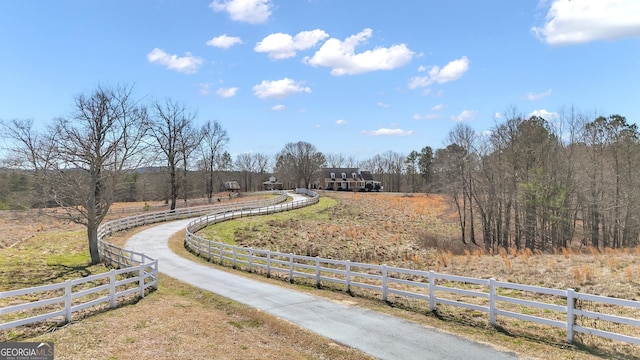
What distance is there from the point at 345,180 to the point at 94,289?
95542mm

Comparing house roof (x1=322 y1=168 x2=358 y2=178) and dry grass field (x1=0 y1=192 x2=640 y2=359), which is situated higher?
house roof (x1=322 y1=168 x2=358 y2=178)

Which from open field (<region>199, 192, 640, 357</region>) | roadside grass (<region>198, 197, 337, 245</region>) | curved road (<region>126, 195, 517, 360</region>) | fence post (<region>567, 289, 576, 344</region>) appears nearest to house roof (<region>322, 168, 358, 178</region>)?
open field (<region>199, 192, 640, 357</region>)

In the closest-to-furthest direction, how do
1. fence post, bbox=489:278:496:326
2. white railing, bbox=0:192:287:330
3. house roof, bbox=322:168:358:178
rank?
fence post, bbox=489:278:496:326 < white railing, bbox=0:192:287:330 < house roof, bbox=322:168:358:178

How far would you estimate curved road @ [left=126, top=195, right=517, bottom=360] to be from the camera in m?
8.24

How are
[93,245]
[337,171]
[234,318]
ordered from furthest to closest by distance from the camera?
1. [337,171]
2. [93,245]
3. [234,318]

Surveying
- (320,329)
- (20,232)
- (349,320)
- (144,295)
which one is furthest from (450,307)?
(20,232)

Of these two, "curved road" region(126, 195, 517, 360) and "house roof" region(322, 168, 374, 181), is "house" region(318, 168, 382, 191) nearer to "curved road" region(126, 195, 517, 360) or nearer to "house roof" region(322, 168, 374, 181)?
"house roof" region(322, 168, 374, 181)

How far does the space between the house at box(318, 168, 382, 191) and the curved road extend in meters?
88.4

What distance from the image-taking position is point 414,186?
111 m

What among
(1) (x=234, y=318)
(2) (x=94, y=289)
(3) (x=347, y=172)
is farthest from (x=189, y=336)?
(3) (x=347, y=172)

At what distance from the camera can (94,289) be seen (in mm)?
11711

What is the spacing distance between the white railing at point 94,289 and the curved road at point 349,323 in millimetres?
2031

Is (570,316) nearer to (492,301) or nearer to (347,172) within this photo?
(492,301)

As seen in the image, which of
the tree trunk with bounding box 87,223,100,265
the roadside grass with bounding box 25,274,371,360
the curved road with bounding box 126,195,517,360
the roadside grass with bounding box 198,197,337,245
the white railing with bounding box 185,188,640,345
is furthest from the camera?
the roadside grass with bounding box 198,197,337,245
